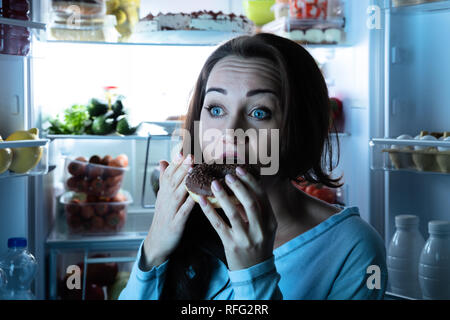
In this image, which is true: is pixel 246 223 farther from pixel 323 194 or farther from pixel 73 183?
pixel 323 194

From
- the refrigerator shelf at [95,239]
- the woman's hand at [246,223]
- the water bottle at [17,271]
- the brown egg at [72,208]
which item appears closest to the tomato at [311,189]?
the refrigerator shelf at [95,239]

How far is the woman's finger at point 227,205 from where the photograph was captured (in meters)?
0.72

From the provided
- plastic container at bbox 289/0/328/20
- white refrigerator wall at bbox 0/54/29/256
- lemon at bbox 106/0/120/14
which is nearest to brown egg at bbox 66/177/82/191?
white refrigerator wall at bbox 0/54/29/256

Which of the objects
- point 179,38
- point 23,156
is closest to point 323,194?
point 179,38

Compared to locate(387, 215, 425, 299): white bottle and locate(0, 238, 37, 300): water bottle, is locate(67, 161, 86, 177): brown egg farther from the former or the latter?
locate(387, 215, 425, 299): white bottle

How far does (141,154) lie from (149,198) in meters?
0.21

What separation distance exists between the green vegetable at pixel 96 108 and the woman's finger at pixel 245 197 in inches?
50.4

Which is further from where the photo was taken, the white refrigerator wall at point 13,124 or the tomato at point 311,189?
the tomato at point 311,189

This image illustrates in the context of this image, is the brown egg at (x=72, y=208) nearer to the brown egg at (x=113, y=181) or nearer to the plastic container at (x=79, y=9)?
the brown egg at (x=113, y=181)

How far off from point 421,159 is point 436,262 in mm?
282

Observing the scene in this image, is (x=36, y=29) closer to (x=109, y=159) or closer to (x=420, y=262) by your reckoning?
(x=109, y=159)

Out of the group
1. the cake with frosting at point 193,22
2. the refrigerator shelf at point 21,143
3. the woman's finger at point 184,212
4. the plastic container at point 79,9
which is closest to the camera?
the woman's finger at point 184,212
